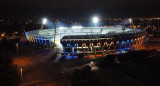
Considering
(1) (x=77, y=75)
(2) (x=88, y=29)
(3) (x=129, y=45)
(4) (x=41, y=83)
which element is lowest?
(4) (x=41, y=83)

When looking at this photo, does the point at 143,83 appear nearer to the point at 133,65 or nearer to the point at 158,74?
the point at 158,74

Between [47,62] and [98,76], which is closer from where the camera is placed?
[98,76]

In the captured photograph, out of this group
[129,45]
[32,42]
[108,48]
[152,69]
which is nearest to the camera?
[152,69]

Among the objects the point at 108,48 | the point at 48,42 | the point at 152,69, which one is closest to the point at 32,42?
the point at 48,42

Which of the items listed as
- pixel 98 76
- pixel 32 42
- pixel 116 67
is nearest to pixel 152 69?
pixel 116 67

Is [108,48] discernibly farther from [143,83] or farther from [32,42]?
[32,42]

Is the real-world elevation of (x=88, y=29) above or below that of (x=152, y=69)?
above

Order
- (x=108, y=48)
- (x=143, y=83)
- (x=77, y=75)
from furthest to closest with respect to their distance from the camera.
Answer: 1. (x=108, y=48)
2. (x=77, y=75)
3. (x=143, y=83)

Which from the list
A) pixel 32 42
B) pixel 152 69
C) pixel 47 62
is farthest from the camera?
pixel 32 42

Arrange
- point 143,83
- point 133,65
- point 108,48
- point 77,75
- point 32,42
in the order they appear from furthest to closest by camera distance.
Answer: point 32,42
point 108,48
point 133,65
point 77,75
point 143,83
